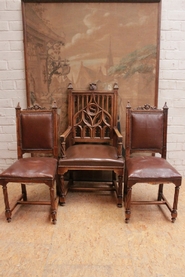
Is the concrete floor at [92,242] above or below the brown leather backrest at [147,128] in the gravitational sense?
below

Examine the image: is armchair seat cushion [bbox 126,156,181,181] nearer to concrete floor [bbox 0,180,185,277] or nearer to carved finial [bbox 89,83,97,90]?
concrete floor [bbox 0,180,185,277]

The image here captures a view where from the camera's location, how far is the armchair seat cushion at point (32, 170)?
2.00 metres

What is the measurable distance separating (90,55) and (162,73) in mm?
812

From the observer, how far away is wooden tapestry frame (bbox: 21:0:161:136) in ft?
8.24

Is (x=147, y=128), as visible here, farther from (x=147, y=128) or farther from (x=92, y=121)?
(x=92, y=121)

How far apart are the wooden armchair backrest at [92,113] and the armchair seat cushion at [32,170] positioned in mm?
578

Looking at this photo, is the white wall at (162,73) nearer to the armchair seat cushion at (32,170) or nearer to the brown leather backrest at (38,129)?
the brown leather backrest at (38,129)

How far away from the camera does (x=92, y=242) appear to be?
1848 millimetres

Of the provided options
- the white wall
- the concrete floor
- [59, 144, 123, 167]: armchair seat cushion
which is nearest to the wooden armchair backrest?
[59, 144, 123, 167]: armchair seat cushion

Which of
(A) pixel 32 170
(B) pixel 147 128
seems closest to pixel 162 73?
(B) pixel 147 128

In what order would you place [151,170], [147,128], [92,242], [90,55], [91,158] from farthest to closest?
[90,55] → [147,128] → [91,158] → [151,170] → [92,242]

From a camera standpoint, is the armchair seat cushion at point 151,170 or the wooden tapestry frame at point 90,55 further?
the wooden tapestry frame at point 90,55

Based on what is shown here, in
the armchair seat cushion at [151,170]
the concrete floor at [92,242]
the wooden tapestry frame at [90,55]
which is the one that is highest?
the wooden tapestry frame at [90,55]

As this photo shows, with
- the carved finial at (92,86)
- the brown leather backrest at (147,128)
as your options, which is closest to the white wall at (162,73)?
the brown leather backrest at (147,128)
